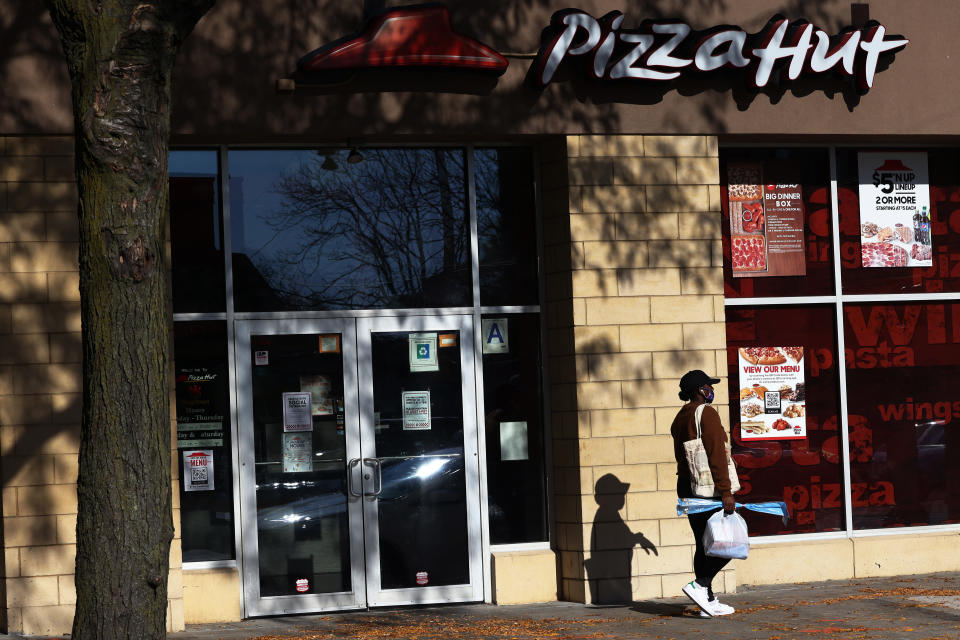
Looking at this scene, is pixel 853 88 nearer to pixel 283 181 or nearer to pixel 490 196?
pixel 490 196

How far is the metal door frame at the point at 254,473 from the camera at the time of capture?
9.18 meters

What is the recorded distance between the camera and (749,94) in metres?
9.88

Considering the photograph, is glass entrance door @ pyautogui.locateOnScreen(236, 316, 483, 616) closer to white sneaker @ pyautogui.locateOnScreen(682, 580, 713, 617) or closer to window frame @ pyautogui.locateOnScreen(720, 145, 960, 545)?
white sneaker @ pyautogui.locateOnScreen(682, 580, 713, 617)

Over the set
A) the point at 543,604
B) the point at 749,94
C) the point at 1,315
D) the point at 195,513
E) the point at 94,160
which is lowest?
the point at 543,604

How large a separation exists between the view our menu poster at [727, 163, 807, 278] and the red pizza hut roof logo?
8.51ft

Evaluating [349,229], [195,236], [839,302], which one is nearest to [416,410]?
[349,229]

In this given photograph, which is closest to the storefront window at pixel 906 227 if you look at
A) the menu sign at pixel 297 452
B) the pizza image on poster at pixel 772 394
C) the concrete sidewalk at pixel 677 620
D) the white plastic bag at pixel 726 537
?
the pizza image on poster at pixel 772 394

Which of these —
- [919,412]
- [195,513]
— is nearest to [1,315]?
[195,513]

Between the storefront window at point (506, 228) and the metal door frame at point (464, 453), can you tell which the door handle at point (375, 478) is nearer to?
the metal door frame at point (464, 453)

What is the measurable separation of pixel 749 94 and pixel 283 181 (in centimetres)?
400

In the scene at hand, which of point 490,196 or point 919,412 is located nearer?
point 490,196

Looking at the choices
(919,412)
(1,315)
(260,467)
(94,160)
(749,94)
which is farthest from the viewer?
(919,412)

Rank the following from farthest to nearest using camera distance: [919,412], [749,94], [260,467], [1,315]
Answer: [919,412] → [749,94] → [260,467] → [1,315]

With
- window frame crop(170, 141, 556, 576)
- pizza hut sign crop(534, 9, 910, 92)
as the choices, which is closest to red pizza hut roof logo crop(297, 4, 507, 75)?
pizza hut sign crop(534, 9, 910, 92)
